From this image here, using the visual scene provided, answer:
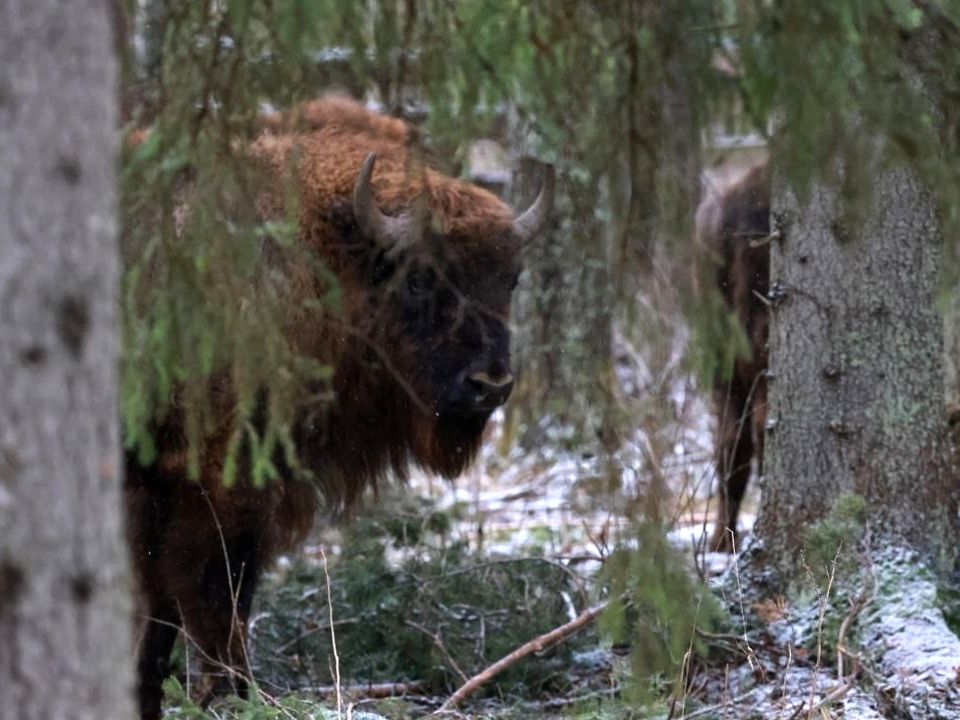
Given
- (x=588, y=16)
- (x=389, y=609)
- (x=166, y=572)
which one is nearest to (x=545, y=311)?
(x=389, y=609)

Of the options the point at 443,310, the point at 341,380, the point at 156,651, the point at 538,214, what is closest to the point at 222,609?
the point at 156,651

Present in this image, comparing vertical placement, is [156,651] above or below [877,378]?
below

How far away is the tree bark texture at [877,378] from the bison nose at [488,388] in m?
1.19

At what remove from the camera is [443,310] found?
5.57m

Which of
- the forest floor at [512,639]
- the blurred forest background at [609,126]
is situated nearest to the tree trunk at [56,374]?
the blurred forest background at [609,126]

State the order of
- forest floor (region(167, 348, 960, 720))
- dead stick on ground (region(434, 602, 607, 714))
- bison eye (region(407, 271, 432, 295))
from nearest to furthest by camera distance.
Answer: forest floor (region(167, 348, 960, 720)), dead stick on ground (region(434, 602, 607, 714)), bison eye (region(407, 271, 432, 295))

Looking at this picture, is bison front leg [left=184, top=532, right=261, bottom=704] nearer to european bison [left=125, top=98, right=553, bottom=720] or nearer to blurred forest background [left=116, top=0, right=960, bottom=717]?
european bison [left=125, top=98, right=553, bottom=720]

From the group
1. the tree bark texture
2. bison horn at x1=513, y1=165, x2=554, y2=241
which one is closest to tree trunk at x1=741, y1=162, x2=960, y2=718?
the tree bark texture

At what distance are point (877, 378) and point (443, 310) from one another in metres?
1.81

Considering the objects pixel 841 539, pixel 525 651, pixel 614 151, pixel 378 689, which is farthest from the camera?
pixel 378 689

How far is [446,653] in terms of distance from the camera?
5.33 metres

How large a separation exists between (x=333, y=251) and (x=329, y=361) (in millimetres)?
495

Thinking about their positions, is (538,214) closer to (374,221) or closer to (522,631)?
(374,221)

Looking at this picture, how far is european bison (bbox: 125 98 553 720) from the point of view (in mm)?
5348
